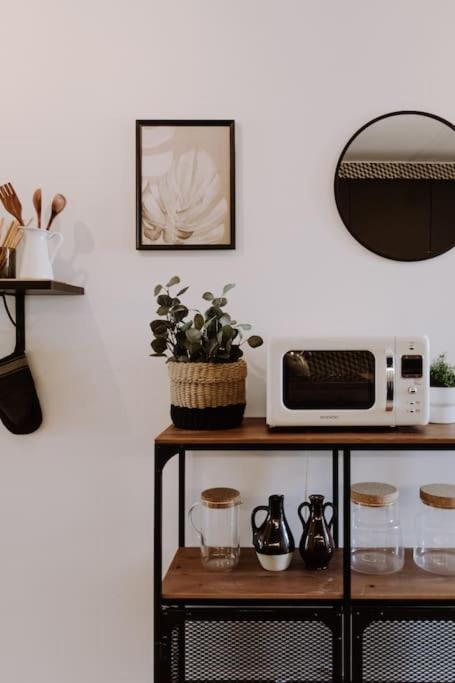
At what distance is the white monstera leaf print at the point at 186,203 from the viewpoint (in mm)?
1694

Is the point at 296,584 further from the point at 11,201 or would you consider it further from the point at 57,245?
the point at 11,201

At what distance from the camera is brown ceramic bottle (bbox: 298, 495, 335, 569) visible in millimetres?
1485

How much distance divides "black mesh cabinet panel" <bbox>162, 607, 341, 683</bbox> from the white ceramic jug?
0.96m

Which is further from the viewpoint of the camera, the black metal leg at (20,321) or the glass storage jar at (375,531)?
the black metal leg at (20,321)

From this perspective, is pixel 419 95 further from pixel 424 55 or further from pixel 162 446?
pixel 162 446

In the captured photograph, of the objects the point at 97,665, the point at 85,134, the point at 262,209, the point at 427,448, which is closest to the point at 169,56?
the point at 85,134

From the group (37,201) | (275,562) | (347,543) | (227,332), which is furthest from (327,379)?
(37,201)

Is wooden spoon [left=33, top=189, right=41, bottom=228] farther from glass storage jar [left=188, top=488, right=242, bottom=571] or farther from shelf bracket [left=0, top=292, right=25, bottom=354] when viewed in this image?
glass storage jar [left=188, top=488, right=242, bottom=571]

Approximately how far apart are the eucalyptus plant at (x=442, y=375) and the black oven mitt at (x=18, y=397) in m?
1.17

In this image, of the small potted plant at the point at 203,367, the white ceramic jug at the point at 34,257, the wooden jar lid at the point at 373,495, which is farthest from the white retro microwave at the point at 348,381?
the white ceramic jug at the point at 34,257

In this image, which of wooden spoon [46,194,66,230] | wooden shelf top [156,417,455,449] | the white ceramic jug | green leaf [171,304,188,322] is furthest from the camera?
wooden spoon [46,194,66,230]

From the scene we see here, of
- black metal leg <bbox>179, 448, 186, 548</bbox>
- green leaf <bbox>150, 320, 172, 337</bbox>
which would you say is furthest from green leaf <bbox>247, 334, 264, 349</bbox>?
black metal leg <bbox>179, 448, 186, 548</bbox>

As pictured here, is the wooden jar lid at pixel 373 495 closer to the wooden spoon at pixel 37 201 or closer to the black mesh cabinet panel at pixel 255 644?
the black mesh cabinet panel at pixel 255 644

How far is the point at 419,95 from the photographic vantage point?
1.70m
